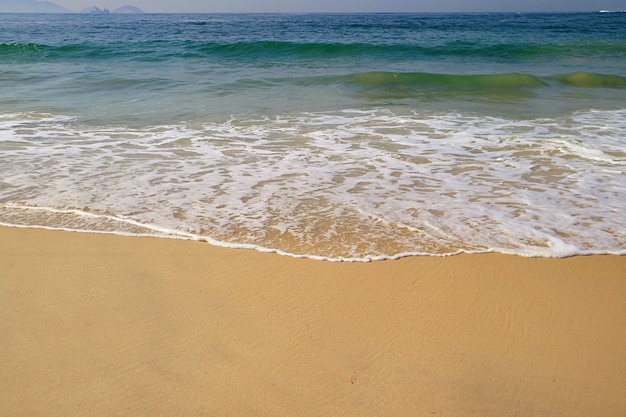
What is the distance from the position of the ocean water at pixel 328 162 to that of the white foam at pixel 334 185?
0.07 ft

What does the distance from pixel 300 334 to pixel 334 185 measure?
2.27 metres

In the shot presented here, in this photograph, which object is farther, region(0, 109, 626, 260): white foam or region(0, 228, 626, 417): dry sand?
region(0, 109, 626, 260): white foam

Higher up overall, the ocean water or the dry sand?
the ocean water

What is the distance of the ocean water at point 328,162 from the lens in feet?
12.1

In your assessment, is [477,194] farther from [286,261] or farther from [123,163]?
[123,163]

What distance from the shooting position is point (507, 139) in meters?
6.43

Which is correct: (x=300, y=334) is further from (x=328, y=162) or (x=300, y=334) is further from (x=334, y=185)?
(x=328, y=162)

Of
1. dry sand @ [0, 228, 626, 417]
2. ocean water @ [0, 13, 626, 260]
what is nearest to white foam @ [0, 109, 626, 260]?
ocean water @ [0, 13, 626, 260]

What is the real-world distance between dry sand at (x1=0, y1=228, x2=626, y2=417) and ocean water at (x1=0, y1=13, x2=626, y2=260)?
312 mm

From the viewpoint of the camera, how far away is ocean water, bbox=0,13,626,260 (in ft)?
12.1

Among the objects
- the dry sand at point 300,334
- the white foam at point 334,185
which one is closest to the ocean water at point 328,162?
the white foam at point 334,185

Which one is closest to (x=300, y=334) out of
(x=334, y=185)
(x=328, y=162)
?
(x=334, y=185)

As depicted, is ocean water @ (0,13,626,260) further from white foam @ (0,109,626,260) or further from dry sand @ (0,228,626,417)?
dry sand @ (0,228,626,417)

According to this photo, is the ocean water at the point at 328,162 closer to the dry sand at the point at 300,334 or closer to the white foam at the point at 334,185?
the white foam at the point at 334,185
